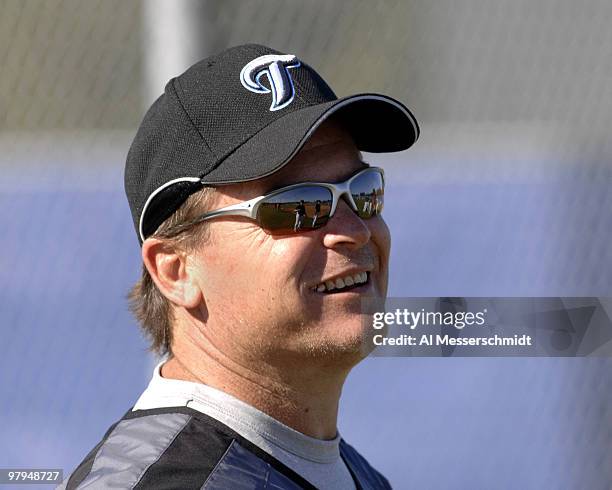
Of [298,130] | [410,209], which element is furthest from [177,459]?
[410,209]

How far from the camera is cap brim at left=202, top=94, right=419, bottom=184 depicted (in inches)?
60.0

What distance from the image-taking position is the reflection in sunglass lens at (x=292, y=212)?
1.57 m

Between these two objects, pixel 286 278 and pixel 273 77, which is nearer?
pixel 286 278

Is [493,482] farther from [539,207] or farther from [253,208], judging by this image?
[253,208]

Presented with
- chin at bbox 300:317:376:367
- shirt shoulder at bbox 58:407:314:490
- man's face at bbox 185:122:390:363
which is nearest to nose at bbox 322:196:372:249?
man's face at bbox 185:122:390:363

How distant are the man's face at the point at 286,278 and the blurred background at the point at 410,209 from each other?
0.80 m

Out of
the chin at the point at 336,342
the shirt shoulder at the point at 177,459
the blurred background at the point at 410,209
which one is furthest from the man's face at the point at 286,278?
the blurred background at the point at 410,209

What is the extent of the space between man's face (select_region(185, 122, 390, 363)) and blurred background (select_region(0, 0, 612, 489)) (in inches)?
31.6

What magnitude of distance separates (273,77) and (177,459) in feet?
2.13

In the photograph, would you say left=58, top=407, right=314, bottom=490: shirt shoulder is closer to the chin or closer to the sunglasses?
the chin

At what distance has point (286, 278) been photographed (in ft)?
5.12

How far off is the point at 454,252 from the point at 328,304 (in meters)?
0.96

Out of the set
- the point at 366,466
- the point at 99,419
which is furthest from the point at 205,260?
the point at 99,419

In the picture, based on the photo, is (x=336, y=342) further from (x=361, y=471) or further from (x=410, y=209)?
(x=410, y=209)
